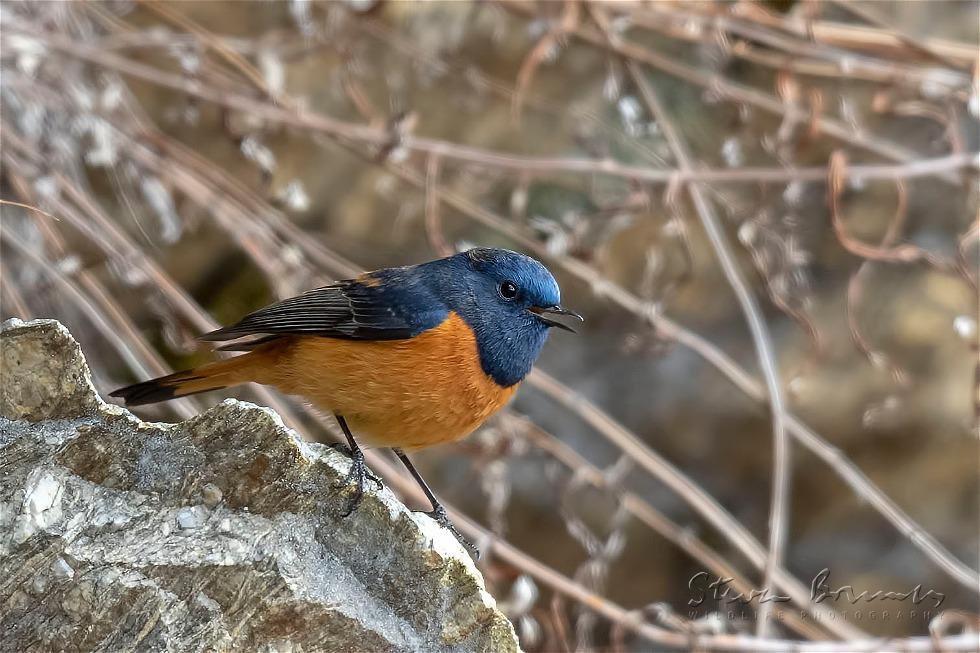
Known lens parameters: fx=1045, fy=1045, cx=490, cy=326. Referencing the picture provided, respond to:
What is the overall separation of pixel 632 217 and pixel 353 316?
2.45 meters

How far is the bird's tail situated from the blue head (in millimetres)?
649

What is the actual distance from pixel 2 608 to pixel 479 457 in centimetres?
261

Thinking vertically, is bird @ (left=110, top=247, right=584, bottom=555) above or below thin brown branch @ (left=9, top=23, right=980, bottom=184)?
below

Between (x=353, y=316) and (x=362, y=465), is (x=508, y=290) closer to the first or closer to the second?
(x=353, y=316)

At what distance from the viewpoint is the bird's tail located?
10.7 ft

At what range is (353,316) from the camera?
3.21 m

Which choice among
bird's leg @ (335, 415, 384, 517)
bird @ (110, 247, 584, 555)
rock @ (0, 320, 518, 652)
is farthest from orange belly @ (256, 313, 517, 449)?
rock @ (0, 320, 518, 652)

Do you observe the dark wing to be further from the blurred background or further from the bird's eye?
the blurred background

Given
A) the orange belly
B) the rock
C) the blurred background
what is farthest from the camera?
the blurred background

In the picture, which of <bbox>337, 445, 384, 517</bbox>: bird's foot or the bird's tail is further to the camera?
the bird's tail

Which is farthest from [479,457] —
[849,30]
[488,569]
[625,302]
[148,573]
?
[849,30]

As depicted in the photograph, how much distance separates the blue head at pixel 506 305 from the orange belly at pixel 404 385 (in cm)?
5
